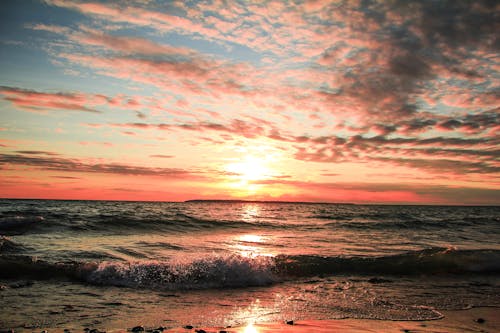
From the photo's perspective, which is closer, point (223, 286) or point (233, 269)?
point (223, 286)

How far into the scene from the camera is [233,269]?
11.0 metres

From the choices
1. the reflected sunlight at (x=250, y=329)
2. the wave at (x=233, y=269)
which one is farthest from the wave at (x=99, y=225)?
the reflected sunlight at (x=250, y=329)

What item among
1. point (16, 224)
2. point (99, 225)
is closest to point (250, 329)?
point (99, 225)

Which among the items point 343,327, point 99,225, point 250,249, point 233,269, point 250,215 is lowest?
point 250,215

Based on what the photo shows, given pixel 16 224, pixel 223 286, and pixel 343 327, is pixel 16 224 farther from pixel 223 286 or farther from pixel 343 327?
pixel 343 327

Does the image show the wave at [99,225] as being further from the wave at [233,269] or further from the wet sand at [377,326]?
the wet sand at [377,326]

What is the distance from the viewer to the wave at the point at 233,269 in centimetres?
1013

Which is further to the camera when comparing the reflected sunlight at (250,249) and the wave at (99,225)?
the wave at (99,225)

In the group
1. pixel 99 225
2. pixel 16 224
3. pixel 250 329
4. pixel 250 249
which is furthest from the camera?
pixel 99 225

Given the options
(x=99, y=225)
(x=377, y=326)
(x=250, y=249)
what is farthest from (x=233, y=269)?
(x=99, y=225)

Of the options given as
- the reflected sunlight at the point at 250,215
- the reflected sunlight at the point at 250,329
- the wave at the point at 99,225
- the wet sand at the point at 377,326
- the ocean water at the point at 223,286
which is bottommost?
the reflected sunlight at the point at 250,215

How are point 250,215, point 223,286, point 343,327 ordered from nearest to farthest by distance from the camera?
point 343,327 → point 223,286 → point 250,215

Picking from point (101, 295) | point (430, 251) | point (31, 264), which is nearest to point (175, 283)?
point (101, 295)

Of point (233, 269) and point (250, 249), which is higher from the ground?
point (233, 269)
